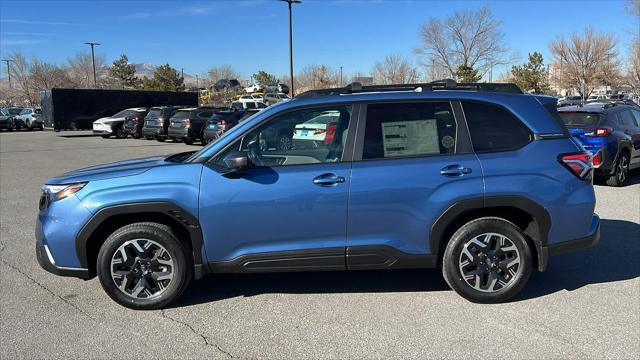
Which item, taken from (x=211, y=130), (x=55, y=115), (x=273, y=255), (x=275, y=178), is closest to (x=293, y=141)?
(x=275, y=178)

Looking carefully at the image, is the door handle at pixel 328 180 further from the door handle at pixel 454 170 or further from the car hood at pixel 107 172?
the car hood at pixel 107 172

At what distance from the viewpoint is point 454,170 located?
13.3ft

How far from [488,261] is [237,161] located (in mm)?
2225

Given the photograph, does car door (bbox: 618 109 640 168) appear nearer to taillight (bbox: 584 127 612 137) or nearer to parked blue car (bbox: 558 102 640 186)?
parked blue car (bbox: 558 102 640 186)

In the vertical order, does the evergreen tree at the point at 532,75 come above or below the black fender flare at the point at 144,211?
above

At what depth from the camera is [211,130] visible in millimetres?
20391

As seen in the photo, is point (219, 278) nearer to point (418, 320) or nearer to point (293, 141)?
point (293, 141)

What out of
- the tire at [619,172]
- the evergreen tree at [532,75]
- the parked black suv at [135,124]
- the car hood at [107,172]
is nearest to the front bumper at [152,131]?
the parked black suv at [135,124]

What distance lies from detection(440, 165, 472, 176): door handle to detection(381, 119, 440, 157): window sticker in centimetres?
17

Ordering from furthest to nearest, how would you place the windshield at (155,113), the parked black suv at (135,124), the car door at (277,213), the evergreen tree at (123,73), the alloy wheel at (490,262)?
the evergreen tree at (123,73) → the parked black suv at (135,124) → the windshield at (155,113) → the alloy wheel at (490,262) → the car door at (277,213)

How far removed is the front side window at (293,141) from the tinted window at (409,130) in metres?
0.24

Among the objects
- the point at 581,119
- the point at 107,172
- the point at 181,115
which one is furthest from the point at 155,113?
the point at 107,172

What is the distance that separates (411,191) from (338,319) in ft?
3.83

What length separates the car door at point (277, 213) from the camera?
3.93 metres
